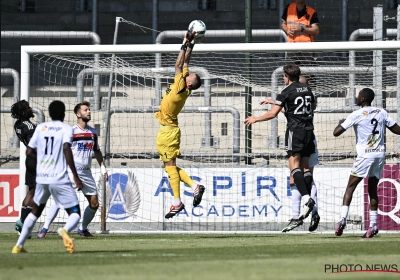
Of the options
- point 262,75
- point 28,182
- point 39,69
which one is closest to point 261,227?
point 262,75

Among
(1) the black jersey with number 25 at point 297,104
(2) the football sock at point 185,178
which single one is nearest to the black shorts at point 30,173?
(2) the football sock at point 185,178

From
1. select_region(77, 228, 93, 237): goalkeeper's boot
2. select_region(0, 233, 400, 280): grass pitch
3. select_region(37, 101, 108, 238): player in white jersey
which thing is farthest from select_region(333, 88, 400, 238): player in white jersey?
select_region(77, 228, 93, 237): goalkeeper's boot

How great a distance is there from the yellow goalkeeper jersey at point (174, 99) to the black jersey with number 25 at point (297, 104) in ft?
4.51

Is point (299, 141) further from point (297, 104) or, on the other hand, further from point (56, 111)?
point (56, 111)

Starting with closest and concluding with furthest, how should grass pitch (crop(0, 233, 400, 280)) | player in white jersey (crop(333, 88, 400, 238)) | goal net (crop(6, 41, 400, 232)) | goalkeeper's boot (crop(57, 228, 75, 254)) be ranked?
grass pitch (crop(0, 233, 400, 280)) < goalkeeper's boot (crop(57, 228, 75, 254)) < player in white jersey (crop(333, 88, 400, 238)) < goal net (crop(6, 41, 400, 232))

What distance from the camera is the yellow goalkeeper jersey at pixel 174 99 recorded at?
40.6 ft

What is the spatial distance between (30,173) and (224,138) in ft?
14.6

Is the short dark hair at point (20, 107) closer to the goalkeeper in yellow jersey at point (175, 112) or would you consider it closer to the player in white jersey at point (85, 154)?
the player in white jersey at point (85, 154)

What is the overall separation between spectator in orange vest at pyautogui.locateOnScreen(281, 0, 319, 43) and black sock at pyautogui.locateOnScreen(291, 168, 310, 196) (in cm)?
440

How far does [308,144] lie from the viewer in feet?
41.0

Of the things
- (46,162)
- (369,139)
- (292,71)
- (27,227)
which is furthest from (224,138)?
(27,227)

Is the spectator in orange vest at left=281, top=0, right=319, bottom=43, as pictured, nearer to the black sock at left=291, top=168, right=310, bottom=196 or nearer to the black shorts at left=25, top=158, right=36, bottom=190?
the black sock at left=291, top=168, right=310, bottom=196

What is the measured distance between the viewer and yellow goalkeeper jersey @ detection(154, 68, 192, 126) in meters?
12.4

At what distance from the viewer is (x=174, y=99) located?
12500 millimetres
